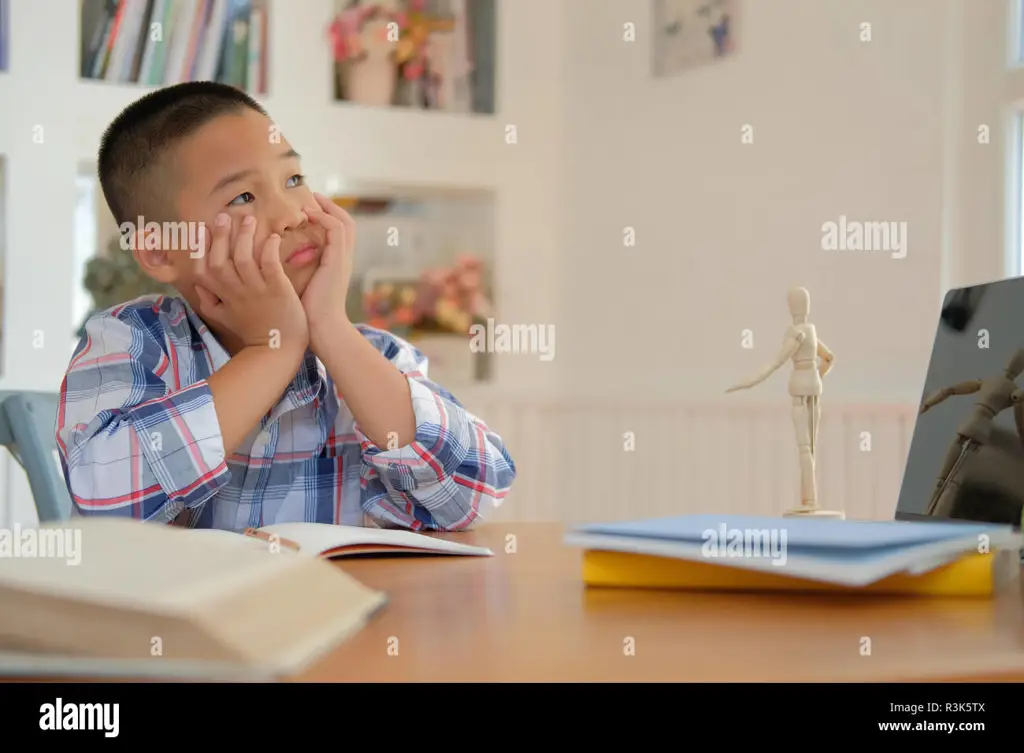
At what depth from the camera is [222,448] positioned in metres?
0.95

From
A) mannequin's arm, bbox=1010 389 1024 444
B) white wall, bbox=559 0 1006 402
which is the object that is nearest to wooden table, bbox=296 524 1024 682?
mannequin's arm, bbox=1010 389 1024 444

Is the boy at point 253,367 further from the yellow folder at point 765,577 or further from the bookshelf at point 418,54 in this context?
the bookshelf at point 418,54

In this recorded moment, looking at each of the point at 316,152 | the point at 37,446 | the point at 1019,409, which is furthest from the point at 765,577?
the point at 316,152

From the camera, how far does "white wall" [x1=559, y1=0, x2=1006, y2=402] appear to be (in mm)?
2453

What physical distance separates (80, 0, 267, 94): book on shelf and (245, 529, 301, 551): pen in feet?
7.14

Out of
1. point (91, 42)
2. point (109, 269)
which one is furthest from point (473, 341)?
point (91, 42)

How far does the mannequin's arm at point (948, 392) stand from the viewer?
953 millimetres

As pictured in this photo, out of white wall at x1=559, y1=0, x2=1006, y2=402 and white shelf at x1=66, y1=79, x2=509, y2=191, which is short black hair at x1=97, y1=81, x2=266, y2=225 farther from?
white wall at x1=559, y1=0, x2=1006, y2=402

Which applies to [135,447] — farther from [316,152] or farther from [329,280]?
[316,152]

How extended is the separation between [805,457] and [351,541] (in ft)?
1.66

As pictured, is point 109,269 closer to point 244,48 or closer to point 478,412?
point 244,48

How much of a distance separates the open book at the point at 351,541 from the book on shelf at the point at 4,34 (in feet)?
7.38

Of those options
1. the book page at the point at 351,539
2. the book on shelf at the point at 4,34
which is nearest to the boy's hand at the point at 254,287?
the book page at the point at 351,539
